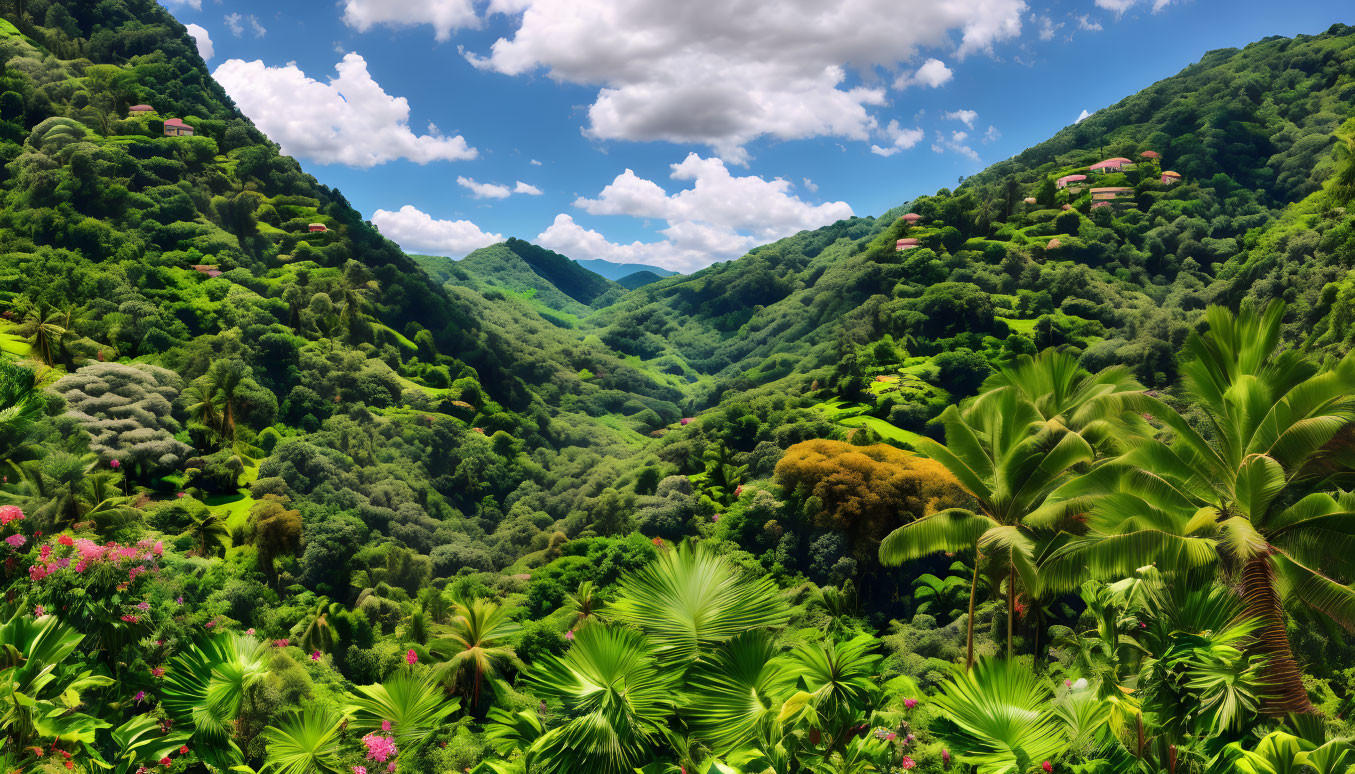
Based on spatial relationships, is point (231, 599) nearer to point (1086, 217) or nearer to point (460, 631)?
point (460, 631)

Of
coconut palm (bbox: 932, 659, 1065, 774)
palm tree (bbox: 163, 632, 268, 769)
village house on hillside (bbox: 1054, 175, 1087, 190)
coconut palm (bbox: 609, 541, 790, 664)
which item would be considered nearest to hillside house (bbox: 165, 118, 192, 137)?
palm tree (bbox: 163, 632, 268, 769)

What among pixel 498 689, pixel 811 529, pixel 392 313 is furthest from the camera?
pixel 392 313

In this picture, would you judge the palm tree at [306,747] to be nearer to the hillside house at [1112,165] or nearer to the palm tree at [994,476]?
the palm tree at [994,476]

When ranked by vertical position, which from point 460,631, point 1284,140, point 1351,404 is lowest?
point 460,631

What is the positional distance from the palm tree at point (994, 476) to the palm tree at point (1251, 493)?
57.2 inches

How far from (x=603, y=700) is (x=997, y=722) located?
9.54 ft

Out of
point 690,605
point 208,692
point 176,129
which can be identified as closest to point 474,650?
point 208,692

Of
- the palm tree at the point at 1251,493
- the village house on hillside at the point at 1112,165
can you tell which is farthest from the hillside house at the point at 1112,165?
the palm tree at the point at 1251,493

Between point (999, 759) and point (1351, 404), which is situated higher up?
point (1351, 404)

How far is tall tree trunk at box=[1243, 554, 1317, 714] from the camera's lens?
23.6 ft

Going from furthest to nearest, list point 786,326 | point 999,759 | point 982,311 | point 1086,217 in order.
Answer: point 786,326 → point 1086,217 → point 982,311 → point 999,759

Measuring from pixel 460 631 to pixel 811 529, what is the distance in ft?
44.6

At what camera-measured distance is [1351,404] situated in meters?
8.41

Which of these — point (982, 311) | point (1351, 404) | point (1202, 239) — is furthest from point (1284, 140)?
point (1351, 404)
